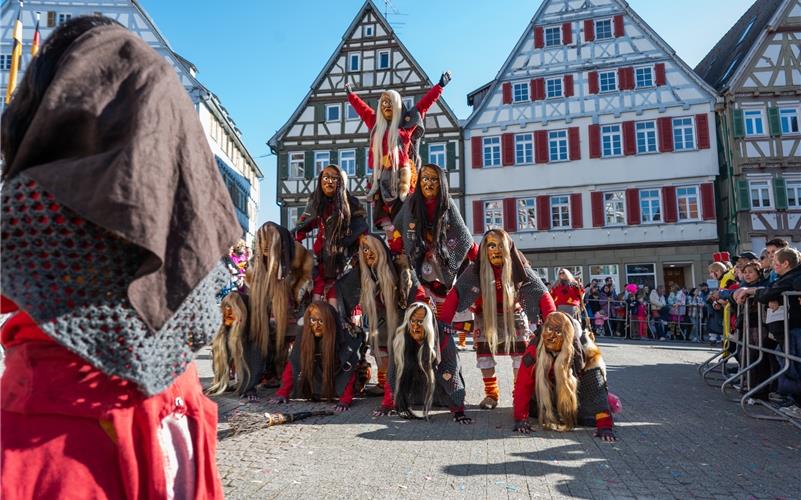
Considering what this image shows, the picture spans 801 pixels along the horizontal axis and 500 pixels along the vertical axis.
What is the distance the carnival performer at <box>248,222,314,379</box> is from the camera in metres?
6.47

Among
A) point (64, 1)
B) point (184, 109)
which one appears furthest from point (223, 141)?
point (184, 109)

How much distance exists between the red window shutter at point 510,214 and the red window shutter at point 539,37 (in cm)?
697

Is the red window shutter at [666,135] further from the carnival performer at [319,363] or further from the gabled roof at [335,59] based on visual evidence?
the carnival performer at [319,363]

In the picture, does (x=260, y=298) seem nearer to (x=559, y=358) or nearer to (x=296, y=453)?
(x=296, y=453)

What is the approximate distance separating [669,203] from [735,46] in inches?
372

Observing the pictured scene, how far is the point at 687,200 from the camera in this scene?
23.3m

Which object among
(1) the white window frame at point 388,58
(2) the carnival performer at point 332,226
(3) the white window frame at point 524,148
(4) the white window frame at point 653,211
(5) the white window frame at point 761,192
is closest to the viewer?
(2) the carnival performer at point 332,226

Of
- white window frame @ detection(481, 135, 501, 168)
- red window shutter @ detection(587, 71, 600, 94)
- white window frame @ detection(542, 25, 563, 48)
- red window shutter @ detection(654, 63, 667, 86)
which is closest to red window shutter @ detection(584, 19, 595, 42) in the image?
white window frame @ detection(542, 25, 563, 48)

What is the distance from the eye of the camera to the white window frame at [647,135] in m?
23.7

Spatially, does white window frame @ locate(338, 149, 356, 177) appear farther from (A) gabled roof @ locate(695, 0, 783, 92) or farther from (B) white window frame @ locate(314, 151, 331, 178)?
(A) gabled roof @ locate(695, 0, 783, 92)

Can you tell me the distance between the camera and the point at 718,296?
27.4 feet

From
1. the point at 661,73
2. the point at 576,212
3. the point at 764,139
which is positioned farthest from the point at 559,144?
the point at 764,139

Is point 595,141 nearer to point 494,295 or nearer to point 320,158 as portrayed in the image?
point 320,158

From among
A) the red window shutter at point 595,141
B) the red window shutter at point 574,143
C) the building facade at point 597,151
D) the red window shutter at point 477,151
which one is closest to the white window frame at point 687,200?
the building facade at point 597,151
